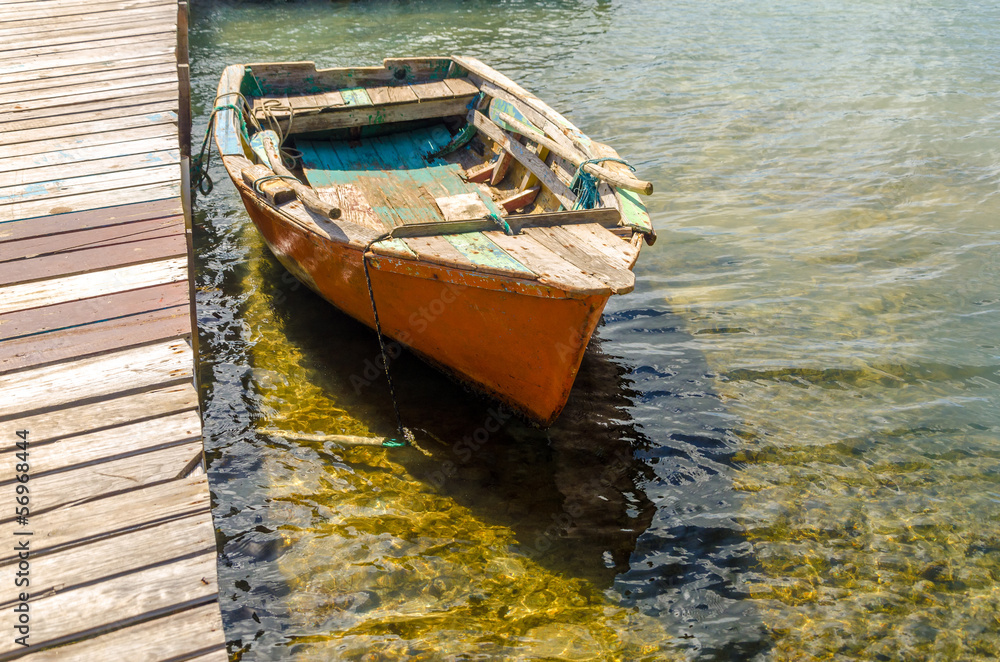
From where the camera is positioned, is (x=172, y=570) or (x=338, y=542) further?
(x=338, y=542)

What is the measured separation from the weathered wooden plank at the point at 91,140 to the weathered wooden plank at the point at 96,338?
244 cm

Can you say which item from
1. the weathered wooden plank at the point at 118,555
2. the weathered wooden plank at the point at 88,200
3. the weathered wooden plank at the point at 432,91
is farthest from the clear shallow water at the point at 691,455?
the weathered wooden plank at the point at 432,91

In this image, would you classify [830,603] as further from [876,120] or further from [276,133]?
[876,120]

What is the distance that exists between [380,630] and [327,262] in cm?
255

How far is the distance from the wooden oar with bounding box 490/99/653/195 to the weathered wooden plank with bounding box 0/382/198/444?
2898 mm

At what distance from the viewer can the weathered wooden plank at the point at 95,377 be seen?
3.14 metres

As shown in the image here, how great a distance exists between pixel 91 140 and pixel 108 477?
144 inches

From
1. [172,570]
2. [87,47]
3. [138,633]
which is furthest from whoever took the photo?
[87,47]

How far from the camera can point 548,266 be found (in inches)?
154

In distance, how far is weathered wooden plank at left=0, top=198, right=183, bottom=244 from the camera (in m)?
4.27

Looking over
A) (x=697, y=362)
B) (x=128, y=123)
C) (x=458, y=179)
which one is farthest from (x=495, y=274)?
(x=128, y=123)

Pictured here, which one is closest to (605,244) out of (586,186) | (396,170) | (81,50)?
(586,186)

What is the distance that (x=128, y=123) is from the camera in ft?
18.6

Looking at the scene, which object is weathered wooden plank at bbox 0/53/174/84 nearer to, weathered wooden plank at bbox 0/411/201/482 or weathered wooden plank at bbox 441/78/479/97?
weathered wooden plank at bbox 441/78/479/97
